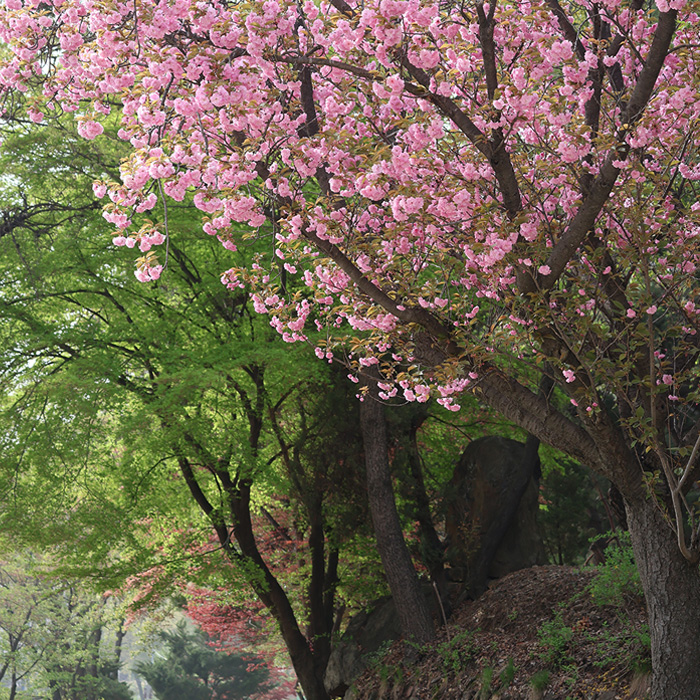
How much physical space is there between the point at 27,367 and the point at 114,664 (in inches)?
786

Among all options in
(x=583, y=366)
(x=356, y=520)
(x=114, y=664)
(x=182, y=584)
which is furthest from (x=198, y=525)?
(x=114, y=664)

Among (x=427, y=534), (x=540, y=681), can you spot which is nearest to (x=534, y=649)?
(x=540, y=681)

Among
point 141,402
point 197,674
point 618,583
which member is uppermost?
point 141,402

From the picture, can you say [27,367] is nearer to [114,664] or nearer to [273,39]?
[273,39]

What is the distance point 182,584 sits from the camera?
9875mm

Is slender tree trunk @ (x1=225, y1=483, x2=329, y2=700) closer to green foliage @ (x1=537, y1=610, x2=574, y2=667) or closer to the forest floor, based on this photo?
the forest floor

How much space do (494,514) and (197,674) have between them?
2041cm

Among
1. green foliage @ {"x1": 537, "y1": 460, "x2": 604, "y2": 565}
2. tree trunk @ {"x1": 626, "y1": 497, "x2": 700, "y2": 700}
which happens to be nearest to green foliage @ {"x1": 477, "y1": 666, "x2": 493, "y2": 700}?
tree trunk @ {"x1": 626, "y1": 497, "x2": 700, "y2": 700}

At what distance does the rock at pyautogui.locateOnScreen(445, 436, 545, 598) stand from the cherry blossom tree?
5018mm

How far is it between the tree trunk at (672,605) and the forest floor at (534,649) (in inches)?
16.9

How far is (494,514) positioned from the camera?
33.0 ft

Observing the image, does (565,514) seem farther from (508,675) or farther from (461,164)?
(461,164)

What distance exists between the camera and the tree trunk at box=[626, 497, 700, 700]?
4.63m

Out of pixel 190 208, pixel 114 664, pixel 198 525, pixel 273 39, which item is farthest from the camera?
pixel 114 664
